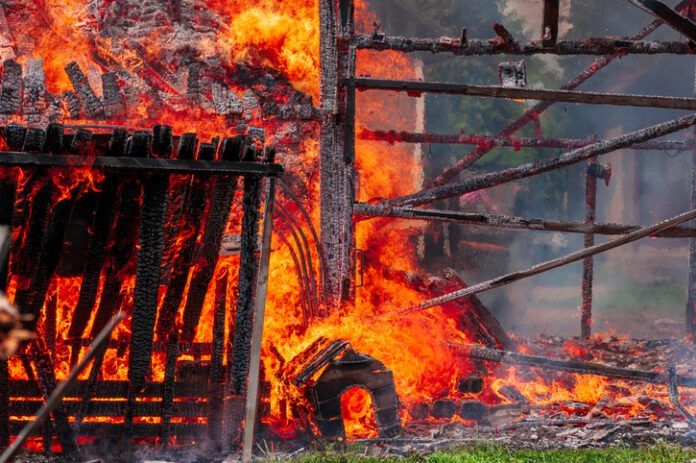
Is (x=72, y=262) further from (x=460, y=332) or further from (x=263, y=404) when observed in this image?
(x=460, y=332)

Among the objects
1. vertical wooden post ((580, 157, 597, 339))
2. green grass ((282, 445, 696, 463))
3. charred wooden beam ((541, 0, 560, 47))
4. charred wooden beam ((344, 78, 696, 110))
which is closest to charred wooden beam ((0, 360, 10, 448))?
green grass ((282, 445, 696, 463))

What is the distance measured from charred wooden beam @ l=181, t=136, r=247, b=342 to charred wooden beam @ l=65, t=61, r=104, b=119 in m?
2.61

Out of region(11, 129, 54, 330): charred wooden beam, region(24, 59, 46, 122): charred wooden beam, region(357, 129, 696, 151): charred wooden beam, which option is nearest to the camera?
region(11, 129, 54, 330): charred wooden beam

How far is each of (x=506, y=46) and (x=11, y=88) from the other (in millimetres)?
4869

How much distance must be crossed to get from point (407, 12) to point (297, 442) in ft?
51.3

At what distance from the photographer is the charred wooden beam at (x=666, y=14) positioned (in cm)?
684

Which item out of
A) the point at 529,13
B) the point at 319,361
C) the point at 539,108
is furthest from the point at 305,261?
the point at 529,13

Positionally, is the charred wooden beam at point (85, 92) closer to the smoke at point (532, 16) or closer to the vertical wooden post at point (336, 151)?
the vertical wooden post at point (336, 151)

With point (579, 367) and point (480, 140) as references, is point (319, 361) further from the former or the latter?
point (480, 140)

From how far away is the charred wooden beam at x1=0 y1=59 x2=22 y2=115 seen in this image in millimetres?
6156

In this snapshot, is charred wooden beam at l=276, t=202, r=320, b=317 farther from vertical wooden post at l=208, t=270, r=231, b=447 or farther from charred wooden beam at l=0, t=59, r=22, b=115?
charred wooden beam at l=0, t=59, r=22, b=115

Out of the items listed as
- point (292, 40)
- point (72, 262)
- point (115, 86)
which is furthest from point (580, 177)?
point (72, 262)

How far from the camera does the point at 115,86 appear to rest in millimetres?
7441

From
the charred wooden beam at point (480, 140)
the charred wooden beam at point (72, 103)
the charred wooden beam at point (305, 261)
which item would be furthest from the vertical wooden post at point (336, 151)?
the charred wooden beam at point (72, 103)
